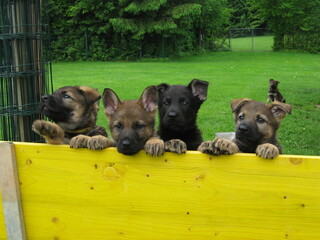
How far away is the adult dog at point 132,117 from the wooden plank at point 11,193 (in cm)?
88

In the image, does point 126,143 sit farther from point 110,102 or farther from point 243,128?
point 243,128

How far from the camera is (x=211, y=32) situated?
149ft

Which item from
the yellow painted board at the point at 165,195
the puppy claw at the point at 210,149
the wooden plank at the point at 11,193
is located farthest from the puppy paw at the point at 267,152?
the wooden plank at the point at 11,193

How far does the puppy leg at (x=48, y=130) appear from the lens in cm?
374

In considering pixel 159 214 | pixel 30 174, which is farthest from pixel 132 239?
pixel 30 174

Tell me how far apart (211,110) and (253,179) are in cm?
801

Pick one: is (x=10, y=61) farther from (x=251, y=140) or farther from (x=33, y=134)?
(x=251, y=140)

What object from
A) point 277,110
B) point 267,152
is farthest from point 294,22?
point 267,152

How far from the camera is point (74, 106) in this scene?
474 centimetres

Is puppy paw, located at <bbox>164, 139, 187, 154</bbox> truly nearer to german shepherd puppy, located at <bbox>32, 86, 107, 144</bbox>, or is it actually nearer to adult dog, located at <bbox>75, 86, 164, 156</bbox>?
adult dog, located at <bbox>75, 86, 164, 156</bbox>

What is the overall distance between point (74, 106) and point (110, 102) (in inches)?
26.1

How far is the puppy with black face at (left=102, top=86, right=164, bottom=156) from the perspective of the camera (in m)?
3.92

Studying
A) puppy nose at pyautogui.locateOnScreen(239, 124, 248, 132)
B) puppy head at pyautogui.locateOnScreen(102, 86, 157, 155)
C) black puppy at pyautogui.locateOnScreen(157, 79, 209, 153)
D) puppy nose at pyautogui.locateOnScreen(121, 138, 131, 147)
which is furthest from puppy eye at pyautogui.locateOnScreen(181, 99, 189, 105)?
puppy nose at pyautogui.locateOnScreen(121, 138, 131, 147)

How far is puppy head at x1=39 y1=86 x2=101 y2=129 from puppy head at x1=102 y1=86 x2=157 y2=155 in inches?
21.8
